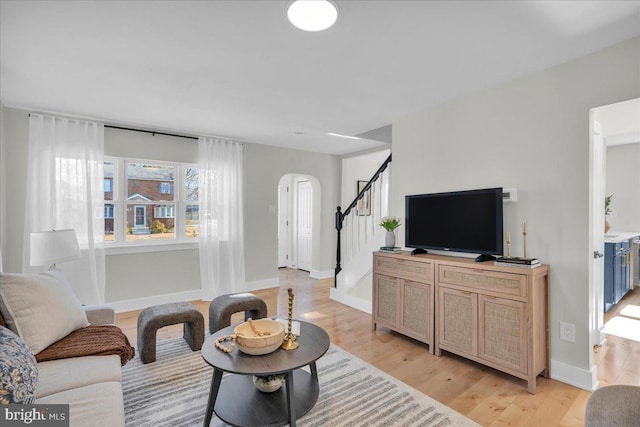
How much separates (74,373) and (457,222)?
290 centimetres

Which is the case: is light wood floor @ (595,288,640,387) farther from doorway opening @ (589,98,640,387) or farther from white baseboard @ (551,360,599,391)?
white baseboard @ (551,360,599,391)

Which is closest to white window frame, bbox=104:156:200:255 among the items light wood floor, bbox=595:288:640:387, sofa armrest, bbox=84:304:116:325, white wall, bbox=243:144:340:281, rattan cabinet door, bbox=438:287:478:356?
white wall, bbox=243:144:340:281

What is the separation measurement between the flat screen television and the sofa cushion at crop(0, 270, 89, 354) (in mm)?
2901

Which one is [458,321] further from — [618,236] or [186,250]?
[186,250]

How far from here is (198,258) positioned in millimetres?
4641

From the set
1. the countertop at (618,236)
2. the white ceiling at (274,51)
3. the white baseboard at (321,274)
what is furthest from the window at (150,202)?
the countertop at (618,236)

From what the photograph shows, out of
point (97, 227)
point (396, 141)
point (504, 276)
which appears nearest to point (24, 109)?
point (97, 227)

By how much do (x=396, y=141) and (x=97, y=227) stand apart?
3723 millimetres

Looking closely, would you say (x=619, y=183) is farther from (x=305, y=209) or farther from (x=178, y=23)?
(x=178, y=23)

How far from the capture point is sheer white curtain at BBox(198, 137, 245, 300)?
4523mm

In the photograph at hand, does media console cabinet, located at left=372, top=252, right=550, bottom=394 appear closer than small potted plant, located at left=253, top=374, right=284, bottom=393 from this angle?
No

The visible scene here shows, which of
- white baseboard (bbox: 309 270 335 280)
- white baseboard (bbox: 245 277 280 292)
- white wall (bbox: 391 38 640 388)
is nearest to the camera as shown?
white wall (bbox: 391 38 640 388)

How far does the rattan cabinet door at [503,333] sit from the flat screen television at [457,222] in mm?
415

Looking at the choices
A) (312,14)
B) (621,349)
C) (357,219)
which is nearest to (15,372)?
(312,14)
